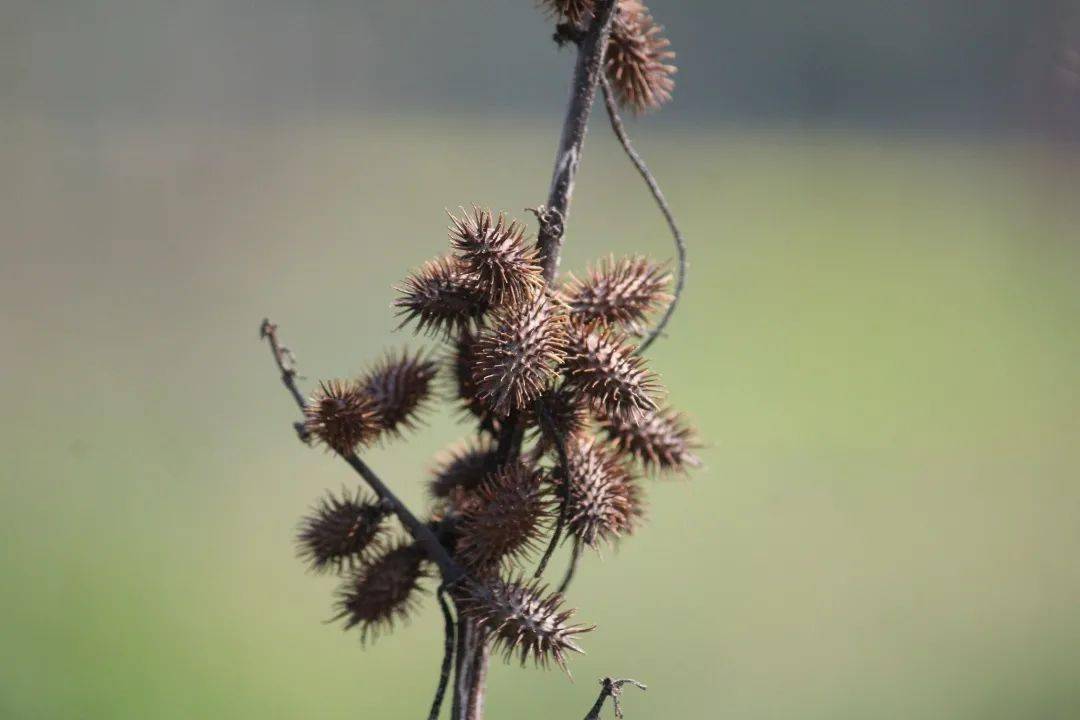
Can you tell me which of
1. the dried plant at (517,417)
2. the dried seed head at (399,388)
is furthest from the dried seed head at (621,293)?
the dried seed head at (399,388)

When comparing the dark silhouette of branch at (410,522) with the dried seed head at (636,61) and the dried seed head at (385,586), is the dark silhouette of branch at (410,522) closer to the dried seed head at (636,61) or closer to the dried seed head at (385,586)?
the dried seed head at (385,586)

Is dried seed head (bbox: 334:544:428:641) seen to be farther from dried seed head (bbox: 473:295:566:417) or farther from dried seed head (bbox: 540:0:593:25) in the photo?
dried seed head (bbox: 540:0:593:25)

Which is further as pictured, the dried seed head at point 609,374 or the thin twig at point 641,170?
the thin twig at point 641,170

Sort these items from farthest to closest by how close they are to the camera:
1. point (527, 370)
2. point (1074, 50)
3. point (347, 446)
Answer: point (1074, 50)
point (347, 446)
point (527, 370)

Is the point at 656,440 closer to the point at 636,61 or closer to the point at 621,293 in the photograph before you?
the point at 621,293

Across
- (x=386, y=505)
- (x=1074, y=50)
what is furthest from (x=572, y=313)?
(x=1074, y=50)

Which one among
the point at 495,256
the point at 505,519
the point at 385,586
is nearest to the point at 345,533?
the point at 385,586

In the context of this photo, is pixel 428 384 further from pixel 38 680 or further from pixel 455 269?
pixel 38 680
